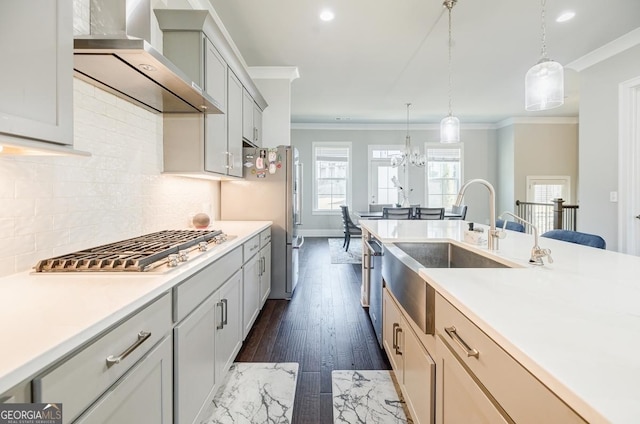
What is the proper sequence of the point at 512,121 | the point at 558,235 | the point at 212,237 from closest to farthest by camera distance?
the point at 212,237 < the point at 558,235 < the point at 512,121

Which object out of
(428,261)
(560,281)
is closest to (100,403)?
(560,281)

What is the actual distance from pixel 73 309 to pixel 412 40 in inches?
160

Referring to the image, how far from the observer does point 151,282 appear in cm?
116

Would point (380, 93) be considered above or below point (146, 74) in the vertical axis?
above

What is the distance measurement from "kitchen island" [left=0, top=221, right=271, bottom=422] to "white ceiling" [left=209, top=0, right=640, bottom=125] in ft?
9.15

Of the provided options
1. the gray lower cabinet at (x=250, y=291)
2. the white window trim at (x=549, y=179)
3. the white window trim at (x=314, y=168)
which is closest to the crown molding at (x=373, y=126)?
the white window trim at (x=314, y=168)

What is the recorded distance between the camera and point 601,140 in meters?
3.93

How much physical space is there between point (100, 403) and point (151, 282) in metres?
0.40

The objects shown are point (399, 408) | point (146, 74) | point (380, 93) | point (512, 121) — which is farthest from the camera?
point (512, 121)

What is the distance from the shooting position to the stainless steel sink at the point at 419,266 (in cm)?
127

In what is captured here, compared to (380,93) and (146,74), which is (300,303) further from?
(380,93)

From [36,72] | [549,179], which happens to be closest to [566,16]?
[36,72]

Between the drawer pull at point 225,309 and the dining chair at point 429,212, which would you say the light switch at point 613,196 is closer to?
the dining chair at point 429,212

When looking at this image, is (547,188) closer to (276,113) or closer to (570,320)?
(276,113)
